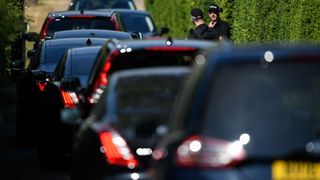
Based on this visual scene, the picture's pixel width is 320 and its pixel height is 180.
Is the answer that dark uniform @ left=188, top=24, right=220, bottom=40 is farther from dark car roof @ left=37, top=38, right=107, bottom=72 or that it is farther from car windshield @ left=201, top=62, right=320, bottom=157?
car windshield @ left=201, top=62, right=320, bottom=157

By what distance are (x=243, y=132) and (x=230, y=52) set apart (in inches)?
24.0

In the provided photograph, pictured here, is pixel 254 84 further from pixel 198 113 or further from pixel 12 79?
pixel 12 79

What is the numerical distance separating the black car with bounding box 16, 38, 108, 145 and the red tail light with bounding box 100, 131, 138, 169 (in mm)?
9067

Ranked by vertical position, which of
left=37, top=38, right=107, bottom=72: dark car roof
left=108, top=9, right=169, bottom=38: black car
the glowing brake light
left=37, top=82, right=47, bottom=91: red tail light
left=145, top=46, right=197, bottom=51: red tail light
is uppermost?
left=108, top=9, right=169, bottom=38: black car

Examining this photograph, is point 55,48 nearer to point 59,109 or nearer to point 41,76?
point 41,76

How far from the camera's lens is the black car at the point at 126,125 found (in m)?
11.0

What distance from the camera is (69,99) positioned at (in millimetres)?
16375

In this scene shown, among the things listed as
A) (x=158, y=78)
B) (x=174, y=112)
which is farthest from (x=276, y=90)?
(x=158, y=78)

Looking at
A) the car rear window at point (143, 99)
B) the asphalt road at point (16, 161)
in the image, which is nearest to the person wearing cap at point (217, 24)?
the asphalt road at point (16, 161)

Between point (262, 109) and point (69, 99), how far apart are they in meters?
8.18

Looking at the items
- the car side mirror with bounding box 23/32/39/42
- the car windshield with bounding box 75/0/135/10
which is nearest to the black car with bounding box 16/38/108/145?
the car side mirror with bounding box 23/32/39/42

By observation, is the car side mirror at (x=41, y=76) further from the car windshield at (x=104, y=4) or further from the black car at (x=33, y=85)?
the car windshield at (x=104, y=4)

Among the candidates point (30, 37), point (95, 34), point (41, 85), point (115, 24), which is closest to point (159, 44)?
point (41, 85)

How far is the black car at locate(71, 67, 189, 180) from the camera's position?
432 inches
